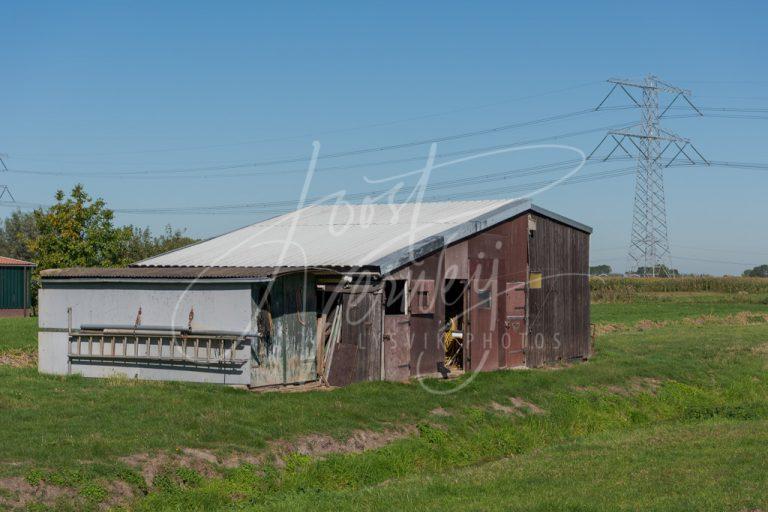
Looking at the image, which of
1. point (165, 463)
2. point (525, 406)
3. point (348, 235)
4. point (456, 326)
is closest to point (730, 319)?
Answer: point (456, 326)

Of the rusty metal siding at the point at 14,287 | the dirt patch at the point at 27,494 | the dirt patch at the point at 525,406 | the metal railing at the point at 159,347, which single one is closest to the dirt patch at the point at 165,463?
the dirt patch at the point at 27,494

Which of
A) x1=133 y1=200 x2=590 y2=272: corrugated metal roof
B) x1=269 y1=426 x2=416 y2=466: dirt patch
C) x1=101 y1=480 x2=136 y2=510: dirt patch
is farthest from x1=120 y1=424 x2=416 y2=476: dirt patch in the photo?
x1=133 y1=200 x2=590 y2=272: corrugated metal roof

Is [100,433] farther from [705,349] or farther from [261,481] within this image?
[705,349]

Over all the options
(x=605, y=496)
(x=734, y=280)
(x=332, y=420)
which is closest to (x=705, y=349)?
(x=332, y=420)

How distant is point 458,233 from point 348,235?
12.9 ft

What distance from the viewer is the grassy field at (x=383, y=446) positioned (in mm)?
12898

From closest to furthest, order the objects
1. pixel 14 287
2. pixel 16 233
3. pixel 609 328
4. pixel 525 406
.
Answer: pixel 525 406 → pixel 609 328 → pixel 14 287 → pixel 16 233

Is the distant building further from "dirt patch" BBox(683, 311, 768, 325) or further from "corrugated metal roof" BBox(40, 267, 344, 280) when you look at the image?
"dirt patch" BBox(683, 311, 768, 325)

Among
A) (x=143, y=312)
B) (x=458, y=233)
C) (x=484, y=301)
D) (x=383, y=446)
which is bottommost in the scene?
(x=383, y=446)

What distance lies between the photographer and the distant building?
51188 millimetres

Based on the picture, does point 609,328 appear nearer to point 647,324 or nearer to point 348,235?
point 647,324

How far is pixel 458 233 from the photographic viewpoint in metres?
24.8

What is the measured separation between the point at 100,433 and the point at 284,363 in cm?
678

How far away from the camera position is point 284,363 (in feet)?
70.0
